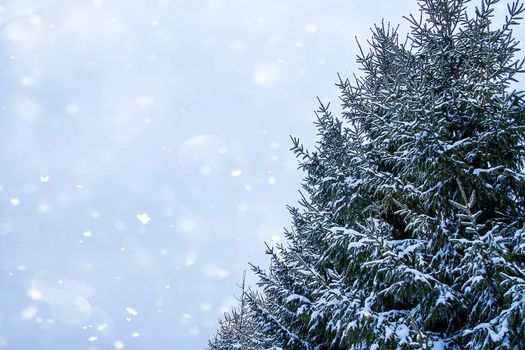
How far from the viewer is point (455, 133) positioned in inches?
228

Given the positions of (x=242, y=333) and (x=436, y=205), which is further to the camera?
(x=242, y=333)

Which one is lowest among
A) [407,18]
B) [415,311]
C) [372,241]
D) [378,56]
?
[415,311]

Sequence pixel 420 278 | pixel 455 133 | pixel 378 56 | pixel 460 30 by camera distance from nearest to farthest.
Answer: pixel 420 278, pixel 455 133, pixel 460 30, pixel 378 56

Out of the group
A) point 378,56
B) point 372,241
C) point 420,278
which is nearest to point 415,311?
point 420,278

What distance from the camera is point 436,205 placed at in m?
5.59

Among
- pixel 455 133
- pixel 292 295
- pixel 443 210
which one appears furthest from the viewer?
pixel 292 295

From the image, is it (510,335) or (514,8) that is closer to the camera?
(510,335)

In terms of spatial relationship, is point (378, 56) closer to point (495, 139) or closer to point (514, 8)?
point (514, 8)

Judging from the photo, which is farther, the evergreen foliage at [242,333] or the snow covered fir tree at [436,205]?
the evergreen foliage at [242,333]

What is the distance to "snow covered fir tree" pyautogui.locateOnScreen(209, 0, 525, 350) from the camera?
4.38 metres

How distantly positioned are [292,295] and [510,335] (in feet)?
12.5

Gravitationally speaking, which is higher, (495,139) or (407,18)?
(407,18)

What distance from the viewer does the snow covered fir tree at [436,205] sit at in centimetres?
438

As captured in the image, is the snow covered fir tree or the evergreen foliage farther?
the evergreen foliage
